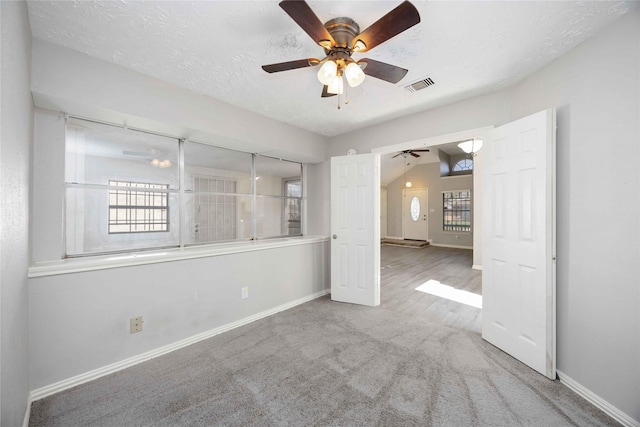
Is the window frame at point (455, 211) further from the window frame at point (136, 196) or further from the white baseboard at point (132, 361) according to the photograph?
the window frame at point (136, 196)

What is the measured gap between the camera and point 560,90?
2.02 metres

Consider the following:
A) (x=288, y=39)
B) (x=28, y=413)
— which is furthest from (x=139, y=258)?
(x=288, y=39)

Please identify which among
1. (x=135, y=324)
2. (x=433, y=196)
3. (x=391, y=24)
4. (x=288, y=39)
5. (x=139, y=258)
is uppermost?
(x=288, y=39)

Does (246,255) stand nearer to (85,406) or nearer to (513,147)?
(85,406)

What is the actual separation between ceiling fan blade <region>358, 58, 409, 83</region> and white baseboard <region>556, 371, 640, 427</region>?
2542 mm

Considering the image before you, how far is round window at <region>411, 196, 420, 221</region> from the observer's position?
10398 mm

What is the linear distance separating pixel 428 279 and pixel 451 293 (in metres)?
0.88

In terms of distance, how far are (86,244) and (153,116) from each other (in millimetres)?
1296

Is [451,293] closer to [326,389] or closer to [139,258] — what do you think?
[326,389]

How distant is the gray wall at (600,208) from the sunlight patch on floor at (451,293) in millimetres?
1720

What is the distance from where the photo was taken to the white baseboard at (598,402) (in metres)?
1.52

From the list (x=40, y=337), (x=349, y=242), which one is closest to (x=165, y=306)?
(x=40, y=337)

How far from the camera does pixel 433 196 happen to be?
9.96 m

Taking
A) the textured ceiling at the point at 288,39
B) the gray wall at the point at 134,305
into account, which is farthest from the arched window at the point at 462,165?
the gray wall at the point at 134,305
